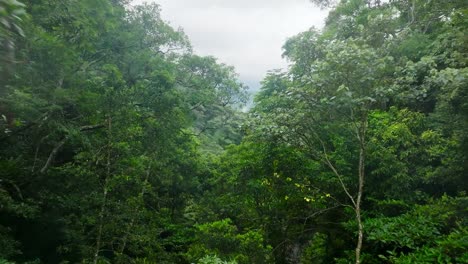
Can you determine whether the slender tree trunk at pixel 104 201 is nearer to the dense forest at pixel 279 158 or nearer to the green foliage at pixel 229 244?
the dense forest at pixel 279 158

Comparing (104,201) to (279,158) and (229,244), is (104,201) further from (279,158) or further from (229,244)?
(279,158)

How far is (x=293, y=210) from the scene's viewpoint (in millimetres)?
9312

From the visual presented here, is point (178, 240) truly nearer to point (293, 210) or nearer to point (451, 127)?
point (293, 210)

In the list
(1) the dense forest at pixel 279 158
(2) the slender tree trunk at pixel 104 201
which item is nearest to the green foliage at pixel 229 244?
(1) the dense forest at pixel 279 158

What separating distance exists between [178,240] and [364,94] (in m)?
8.64

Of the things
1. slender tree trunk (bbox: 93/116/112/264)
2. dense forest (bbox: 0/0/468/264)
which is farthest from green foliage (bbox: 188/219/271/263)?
slender tree trunk (bbox: 93/116/112/264)

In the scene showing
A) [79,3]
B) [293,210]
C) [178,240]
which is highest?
[79,3]

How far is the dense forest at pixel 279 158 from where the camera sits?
6.71 meters

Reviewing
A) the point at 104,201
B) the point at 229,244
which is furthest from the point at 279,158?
the point at 104,201

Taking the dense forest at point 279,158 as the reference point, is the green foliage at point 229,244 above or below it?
below

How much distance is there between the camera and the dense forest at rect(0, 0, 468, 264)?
6.71 m

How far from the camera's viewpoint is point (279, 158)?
29.0 ft

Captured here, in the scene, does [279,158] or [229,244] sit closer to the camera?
[229,244]

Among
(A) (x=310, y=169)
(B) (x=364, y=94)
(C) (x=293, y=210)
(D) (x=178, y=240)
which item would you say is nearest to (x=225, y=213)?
(D) (x=178, y=240)
